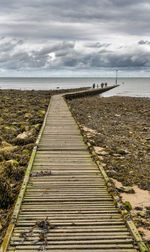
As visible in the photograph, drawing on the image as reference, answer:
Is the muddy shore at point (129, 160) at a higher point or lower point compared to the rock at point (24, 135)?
lower

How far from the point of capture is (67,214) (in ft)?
16.3

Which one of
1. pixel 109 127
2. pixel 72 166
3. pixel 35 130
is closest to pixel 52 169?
pixel 72 166

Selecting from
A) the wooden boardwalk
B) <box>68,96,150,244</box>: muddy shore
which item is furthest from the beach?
the wooden boardwalk

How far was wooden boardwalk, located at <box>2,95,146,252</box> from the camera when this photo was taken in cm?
416

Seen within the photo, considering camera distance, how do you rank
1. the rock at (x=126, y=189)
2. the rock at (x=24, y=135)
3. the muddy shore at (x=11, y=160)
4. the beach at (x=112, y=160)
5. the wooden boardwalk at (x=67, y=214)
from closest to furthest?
the wooden boardwalk at (x=67, y=214)
the muddy shore at (x=11, y=160)
the beach at (x=112, y=160)
the rock at (x=126, y=189)
the rock at (x=24, y=135)

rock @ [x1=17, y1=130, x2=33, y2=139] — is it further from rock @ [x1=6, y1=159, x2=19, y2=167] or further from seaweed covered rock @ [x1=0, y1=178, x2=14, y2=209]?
seaweed covered rock @ [x1=0, y1=178, x2=14, y2=209]

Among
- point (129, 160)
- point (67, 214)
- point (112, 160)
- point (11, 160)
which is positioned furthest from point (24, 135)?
point (67, 214)

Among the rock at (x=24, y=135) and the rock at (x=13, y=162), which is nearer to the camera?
the rock at (x=13, y=162)

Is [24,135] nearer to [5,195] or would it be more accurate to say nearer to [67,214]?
[5,195]

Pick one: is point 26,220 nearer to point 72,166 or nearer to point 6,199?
point 6,199

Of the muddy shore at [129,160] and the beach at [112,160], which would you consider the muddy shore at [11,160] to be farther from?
the muddy shore at [129,160]

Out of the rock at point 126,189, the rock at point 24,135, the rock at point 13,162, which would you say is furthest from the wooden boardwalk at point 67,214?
the rock at point 24,135

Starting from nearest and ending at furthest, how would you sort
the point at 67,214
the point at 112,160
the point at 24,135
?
the point at 67,214, the point at 112,160, the point at 24,135

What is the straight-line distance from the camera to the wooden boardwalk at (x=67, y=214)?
4160 millimetres
